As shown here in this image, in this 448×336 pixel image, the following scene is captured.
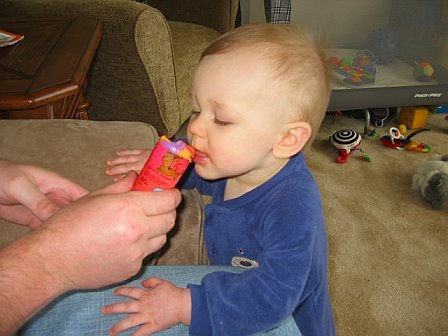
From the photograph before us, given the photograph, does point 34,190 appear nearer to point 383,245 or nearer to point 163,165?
point 163,165

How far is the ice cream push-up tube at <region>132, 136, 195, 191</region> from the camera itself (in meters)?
0.60

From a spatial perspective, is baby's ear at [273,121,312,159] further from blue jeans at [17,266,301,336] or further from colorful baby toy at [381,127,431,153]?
colorful baby toy at [381,127,431,153]

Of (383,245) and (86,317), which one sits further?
(383,245)

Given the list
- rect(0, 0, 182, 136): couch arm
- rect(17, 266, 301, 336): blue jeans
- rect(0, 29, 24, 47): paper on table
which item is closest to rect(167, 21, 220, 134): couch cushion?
rect(0, 0, 182, 136): couch arm

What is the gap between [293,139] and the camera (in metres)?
0.75

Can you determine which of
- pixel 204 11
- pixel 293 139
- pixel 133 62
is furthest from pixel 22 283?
pixel 204 11

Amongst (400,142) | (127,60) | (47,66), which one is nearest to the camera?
(47,66)

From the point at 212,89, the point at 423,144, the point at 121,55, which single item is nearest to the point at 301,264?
the point at 212,89

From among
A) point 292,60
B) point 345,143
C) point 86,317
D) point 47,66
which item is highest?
point 292,60

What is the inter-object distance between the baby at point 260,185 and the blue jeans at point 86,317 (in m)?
0.02

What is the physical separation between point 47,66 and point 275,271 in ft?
2.72

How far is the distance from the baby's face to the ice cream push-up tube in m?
0.11

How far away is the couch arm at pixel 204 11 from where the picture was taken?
7.20ft

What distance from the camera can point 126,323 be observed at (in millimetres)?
640
